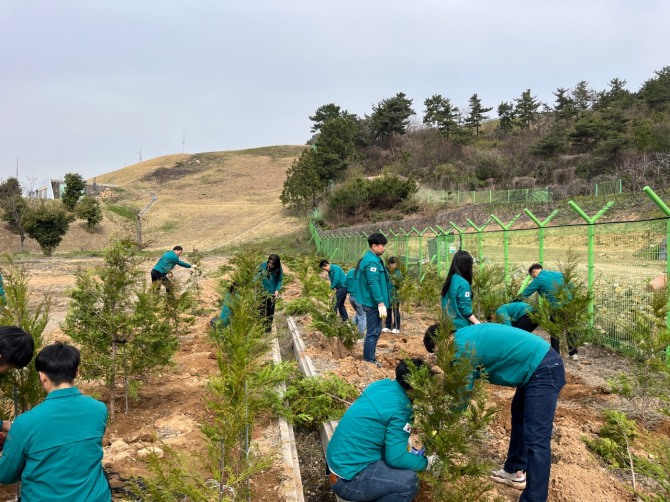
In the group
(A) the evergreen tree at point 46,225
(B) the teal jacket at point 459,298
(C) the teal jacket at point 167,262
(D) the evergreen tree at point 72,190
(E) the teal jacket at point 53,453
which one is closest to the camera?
(E) the teal jacket at point 53,453

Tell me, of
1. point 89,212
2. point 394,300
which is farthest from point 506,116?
point 394,300

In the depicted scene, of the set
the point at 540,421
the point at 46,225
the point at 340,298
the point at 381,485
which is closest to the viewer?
the point at 381,485

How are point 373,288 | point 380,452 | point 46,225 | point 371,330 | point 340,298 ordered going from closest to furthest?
1. point 380,452
2. point 373,288
3. point 371,330
4. point 340,298
5. point 46,225

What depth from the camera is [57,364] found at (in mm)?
2545

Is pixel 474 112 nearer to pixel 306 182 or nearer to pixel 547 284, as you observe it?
pixel 306 182

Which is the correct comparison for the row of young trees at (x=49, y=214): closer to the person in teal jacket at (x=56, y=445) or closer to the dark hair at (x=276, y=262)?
the dark hair at (x=276, y=262)

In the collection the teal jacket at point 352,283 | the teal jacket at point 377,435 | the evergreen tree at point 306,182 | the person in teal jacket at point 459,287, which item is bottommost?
the teal jacket at point 377,435

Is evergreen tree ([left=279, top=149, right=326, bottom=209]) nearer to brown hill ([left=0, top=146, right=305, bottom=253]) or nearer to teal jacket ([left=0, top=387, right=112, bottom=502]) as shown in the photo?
brown hill ([left=0, top=146, right=305, bottom=253])

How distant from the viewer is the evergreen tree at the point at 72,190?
158 feet

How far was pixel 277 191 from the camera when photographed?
67.2m

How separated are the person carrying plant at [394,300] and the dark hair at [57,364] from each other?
7.06 m

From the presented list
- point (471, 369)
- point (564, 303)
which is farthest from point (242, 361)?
point (564, 303)

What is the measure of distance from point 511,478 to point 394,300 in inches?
220

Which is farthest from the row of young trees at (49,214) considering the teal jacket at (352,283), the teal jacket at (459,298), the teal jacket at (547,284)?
the teal jacket at (459,298)
